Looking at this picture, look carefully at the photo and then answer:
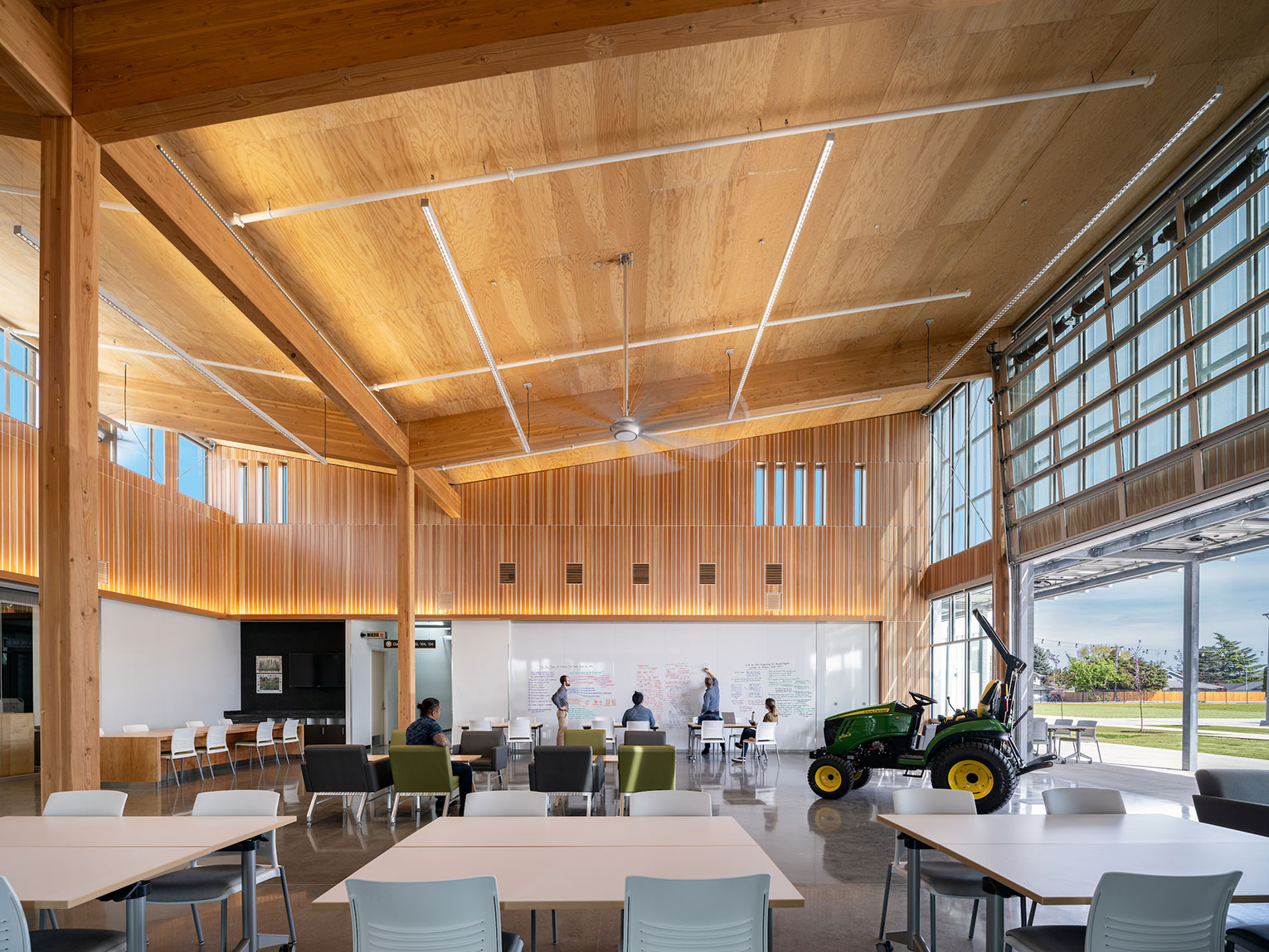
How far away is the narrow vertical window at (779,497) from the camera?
61.3 feet

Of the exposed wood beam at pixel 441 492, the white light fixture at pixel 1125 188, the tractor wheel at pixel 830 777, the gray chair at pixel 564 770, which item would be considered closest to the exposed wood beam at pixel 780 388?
the white light fixture at pixel 1125 188

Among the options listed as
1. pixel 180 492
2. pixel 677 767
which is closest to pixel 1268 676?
pixel 677 767

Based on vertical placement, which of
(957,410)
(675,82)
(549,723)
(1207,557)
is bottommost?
(549,723)

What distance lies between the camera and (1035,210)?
10.2 m

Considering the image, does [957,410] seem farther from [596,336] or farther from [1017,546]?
[596,336]

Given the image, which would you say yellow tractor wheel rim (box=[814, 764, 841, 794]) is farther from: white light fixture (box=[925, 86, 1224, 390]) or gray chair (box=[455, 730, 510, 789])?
white light fixture (box=[925, 86, 1224, 390])

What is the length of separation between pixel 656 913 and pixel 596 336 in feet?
29.9

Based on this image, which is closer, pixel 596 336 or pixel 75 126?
pixel 75 126

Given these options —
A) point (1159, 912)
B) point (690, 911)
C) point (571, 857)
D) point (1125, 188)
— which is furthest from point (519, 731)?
point (1159, 912)

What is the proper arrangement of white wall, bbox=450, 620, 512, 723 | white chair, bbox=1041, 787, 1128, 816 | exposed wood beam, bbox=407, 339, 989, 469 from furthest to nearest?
white wall, bbox=450, 620, 512, 723 < exposed wood beam, bbox=407, 339, 989, 469 < white chair, bbox=1041, 787, 1128, 816

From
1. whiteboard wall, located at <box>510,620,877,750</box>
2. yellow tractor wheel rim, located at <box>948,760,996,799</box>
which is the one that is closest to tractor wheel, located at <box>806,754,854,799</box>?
yellow tractor wheel rim, located at <box>948,760,996,799</box>

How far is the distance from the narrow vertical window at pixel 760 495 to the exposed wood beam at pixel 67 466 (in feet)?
46.6

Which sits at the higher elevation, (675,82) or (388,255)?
(675,82)

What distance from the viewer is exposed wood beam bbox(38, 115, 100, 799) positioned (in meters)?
5.24
